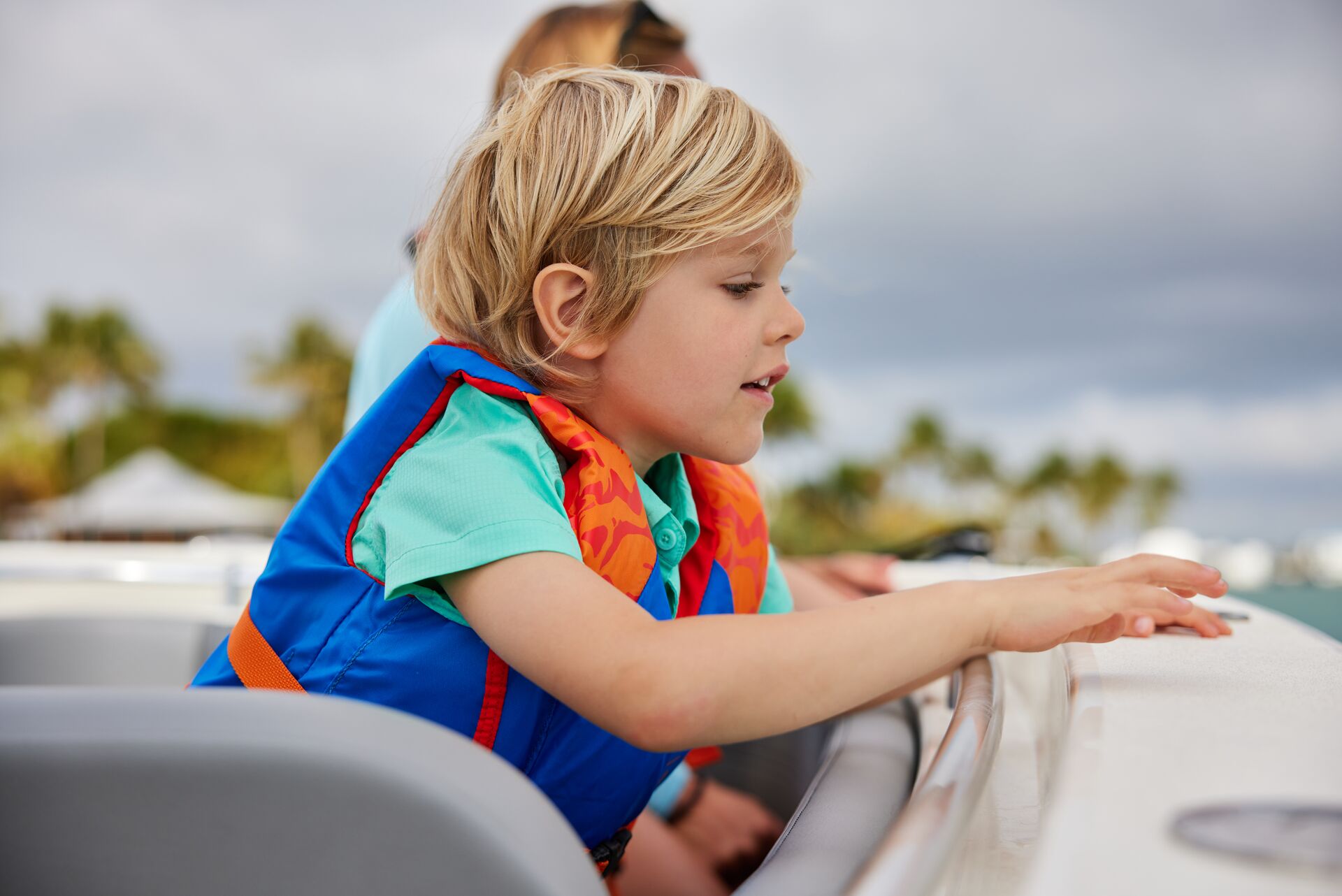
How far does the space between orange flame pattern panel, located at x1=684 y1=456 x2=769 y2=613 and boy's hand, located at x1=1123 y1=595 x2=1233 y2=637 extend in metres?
0.42

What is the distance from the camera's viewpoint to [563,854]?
601mm

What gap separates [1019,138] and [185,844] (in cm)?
6053

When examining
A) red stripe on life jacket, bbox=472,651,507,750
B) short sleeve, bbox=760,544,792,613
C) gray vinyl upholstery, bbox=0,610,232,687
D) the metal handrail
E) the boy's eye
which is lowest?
gray vinyl upholstery, bbox=0,610,232,687

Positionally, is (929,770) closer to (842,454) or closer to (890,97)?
(842,454)

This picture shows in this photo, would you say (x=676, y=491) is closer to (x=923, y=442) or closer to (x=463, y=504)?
(x=463, y=504)

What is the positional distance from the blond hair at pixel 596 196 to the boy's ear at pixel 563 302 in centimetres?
1

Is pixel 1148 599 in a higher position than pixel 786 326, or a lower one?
lower

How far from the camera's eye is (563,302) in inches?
42.2

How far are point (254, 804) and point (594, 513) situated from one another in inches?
16.5

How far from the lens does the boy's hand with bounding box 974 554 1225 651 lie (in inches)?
34.3

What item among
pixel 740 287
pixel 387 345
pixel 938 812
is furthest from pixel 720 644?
pixel 387 345

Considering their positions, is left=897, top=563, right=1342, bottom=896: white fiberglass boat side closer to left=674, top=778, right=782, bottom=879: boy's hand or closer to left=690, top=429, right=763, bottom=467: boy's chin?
left=690, top=429, right=763, bottom=467: boy's chin

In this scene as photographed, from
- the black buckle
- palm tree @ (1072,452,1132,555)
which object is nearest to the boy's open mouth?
the black buckle

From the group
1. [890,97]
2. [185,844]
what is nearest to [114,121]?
[890,97]
